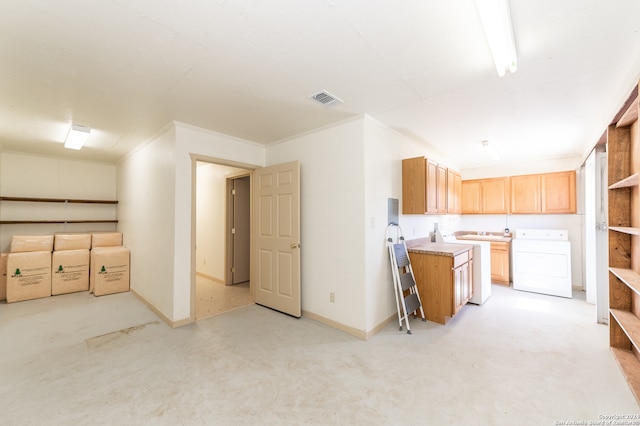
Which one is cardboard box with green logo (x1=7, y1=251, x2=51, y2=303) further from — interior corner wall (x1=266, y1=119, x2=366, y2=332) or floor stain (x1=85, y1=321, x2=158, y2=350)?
interior corner wall (x1=266, y1=119, x2=366, y2=332)

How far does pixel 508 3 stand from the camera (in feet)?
4.78

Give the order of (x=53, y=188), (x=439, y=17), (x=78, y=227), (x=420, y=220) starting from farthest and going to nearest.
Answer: (x=78, y=227)
(x=53, y=188)
(x=420, y=220)
(x=439, y=17)

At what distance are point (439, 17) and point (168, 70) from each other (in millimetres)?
2016

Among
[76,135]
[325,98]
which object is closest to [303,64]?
[325,98]

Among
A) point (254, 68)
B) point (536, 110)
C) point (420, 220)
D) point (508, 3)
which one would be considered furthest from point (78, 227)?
point (536, 110)

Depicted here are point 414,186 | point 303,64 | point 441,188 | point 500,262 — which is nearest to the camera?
point 303,64

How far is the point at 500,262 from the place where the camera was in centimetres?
523

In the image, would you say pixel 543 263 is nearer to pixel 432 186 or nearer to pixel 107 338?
pixel 432 186

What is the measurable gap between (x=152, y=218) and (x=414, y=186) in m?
3.81

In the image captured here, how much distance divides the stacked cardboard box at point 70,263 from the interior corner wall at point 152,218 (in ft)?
2.28

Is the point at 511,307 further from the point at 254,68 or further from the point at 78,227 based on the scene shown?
the point at 78,227

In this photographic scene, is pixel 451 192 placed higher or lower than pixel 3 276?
higher

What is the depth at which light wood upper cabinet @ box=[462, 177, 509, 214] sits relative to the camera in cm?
554

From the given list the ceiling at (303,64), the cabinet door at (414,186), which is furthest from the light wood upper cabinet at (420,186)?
the ceiling at (303,64)
